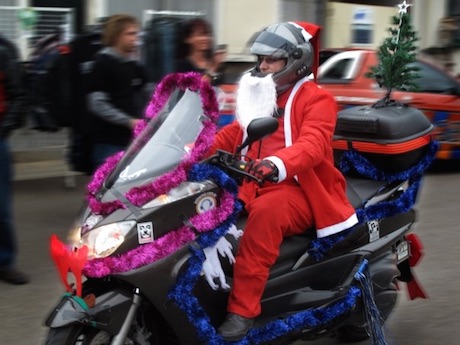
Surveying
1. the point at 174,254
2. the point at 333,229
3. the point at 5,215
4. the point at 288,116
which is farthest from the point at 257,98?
the point at 5,215

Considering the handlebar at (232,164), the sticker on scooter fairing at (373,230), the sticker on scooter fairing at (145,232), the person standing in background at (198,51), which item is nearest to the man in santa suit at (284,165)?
the handlebar at (232,164)

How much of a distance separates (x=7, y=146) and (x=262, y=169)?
292 cm

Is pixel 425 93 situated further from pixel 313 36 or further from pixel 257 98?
pixel 257 98

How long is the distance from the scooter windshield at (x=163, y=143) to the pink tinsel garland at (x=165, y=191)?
0.04 metres

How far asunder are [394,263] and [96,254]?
70.7 inches

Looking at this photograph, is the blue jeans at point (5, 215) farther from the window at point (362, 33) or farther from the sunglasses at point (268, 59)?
the window at point (362, 33)

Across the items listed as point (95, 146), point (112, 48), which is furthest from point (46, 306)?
point (112, 48)

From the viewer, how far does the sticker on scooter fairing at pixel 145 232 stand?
3.48 metres

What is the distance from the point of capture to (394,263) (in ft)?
14.8

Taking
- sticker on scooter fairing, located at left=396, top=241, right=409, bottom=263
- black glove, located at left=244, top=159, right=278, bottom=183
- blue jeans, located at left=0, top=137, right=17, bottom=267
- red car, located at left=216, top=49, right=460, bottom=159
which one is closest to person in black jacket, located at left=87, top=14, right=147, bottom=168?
blue jeans, located at left=0, top=137, right=17, bottom=267

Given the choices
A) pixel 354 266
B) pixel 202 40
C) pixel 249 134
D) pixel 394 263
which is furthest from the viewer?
pixel 202 40

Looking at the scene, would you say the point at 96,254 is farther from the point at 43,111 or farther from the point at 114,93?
the point at 43,111

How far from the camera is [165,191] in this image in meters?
3.55

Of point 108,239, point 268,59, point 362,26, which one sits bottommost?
point 362,26
